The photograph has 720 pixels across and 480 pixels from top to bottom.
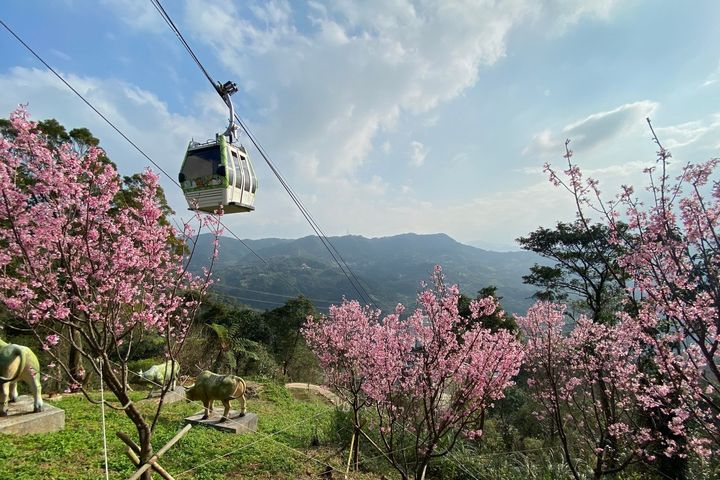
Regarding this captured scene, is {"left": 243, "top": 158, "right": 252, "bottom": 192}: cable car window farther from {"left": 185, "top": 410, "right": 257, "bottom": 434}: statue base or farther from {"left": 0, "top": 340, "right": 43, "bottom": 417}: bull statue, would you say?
{"left": 185, "top": 410, "right": 257, "bottom": 434}: statue base

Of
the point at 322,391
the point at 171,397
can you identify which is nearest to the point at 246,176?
the point at 171,397

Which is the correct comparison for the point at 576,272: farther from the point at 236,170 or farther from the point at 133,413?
the point at 133,413

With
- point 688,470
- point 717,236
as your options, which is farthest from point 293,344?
point 717,236

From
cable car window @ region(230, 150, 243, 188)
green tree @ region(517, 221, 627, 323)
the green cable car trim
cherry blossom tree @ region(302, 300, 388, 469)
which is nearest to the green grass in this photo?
cherry blossom tree @ region(302, 300, 388, 469)

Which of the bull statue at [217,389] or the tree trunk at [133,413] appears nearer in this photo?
the tree trunk at [133,413]

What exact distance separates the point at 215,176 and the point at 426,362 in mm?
6710

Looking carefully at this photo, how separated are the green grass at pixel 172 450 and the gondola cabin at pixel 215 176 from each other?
531 cm

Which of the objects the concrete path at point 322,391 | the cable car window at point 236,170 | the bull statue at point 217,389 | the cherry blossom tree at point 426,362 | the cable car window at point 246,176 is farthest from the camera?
the concrete path at point 322,391

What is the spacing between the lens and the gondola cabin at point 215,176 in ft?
29.6

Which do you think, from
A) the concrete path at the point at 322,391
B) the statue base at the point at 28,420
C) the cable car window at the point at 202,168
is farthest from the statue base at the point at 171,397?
the concrete path at the point at 322,391

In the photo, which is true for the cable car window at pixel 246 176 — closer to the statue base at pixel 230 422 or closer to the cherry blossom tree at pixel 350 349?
the cherry blossom tree at pixel 350 349

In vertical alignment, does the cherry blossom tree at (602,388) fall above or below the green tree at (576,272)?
below

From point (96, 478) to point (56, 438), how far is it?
7.14 feet

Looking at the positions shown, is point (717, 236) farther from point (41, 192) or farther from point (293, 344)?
point (293, 344)
